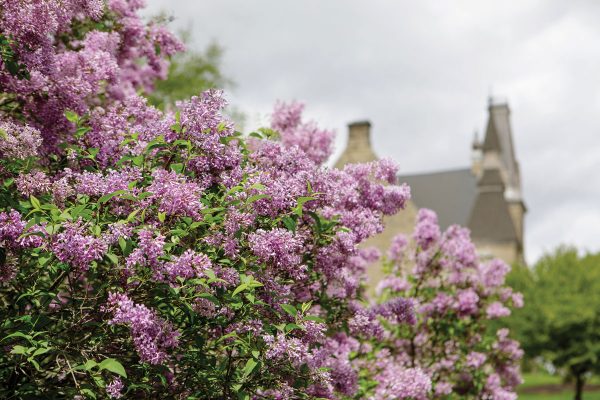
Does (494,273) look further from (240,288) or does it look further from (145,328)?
(145,328)

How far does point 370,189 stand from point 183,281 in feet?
8.27

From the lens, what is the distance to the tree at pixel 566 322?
124 ft

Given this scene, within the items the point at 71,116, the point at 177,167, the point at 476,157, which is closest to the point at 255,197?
the point at 177,167

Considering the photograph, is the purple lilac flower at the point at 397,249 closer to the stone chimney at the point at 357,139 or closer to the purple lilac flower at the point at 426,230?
the purple lilac flower at the point at 426,230

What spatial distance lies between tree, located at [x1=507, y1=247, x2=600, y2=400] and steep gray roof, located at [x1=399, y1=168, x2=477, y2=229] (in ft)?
59.5

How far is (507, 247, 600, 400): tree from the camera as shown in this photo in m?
37.7

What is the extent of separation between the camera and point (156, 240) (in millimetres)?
4340

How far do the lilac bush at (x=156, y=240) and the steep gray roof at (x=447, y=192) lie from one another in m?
53.8

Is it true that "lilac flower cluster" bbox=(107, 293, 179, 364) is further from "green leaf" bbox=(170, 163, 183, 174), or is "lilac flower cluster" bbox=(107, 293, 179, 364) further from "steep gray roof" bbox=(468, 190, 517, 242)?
"steep gray roof" bbox=(468, 190, 517, 242)

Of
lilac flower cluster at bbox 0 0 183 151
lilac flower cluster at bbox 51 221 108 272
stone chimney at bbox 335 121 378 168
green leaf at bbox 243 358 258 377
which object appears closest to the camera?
lilac flower cluster at bbox 51 221 108 272

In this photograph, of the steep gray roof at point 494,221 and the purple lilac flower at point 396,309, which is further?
the steep gray roof at point 494,221

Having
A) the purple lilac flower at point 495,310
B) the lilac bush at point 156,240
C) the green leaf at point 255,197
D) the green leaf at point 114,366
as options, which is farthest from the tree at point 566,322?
the green leaf at point 114,366

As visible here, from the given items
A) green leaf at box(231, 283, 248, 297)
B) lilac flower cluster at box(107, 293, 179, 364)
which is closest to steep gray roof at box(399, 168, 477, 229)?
green leaf at box(231, 283, 248, 297)

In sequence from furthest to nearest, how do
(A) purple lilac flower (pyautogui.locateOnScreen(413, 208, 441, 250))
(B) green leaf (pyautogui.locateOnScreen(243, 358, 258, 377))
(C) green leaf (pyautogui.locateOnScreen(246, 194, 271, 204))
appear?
(A) purple lilac flower (pyautogui.locateOnScreen(413, 208, 441, 250)) < (C) green leaf (pyautogui.locateOnScreen(246, 194, 271, 204)) < (B) green leaf (pyautogui.locateOnScreen(243, 358, 258, 377))
